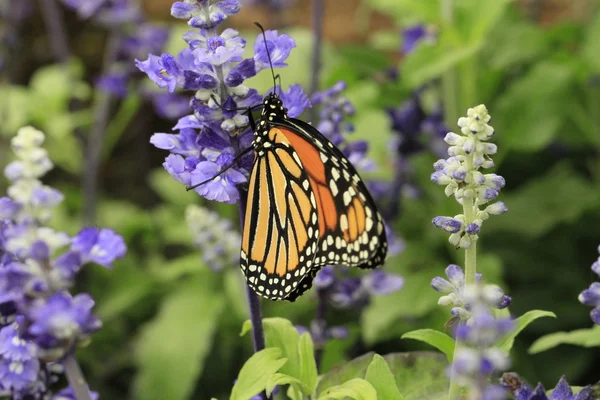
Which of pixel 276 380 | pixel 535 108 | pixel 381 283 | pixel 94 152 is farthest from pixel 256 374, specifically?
pixel 94 152

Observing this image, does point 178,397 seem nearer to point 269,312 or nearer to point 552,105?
point 269,312

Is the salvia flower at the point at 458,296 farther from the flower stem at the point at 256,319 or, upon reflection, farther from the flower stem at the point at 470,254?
the flower stem at the point at 256,319

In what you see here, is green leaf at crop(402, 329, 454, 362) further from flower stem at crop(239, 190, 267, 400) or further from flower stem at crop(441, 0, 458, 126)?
flower stem at crop(441, 0, 458, 126)

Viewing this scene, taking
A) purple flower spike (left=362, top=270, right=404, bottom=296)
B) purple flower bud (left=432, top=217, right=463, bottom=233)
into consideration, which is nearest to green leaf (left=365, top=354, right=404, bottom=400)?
purple flower bud (left=432, top=217, right=463, bottom=233)

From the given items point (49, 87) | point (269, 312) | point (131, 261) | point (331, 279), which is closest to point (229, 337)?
point (269, 312)

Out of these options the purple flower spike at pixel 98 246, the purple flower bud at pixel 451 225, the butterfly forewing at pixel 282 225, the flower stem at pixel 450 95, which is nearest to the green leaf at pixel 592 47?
the flower stem at pixel 450 95
